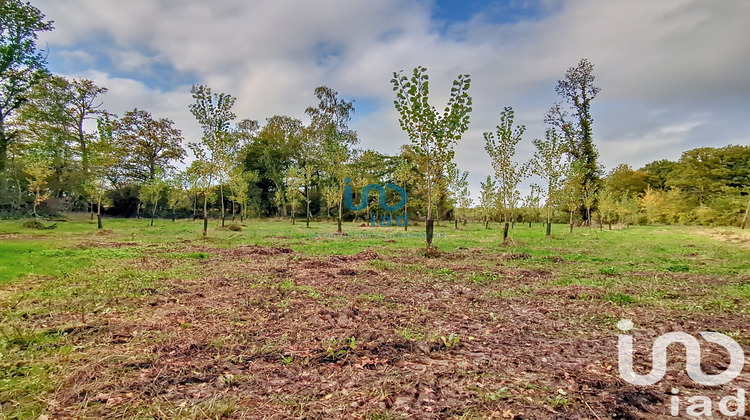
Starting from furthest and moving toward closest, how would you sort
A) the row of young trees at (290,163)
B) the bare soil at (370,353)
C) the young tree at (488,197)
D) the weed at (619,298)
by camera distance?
the young tree at (488,197), the row of young trees at (290,163), the weed at (619,298), the bare soil at (370,353)

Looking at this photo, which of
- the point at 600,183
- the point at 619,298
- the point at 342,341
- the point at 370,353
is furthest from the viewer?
the point at 600,183

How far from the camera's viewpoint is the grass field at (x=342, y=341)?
9.46 feet

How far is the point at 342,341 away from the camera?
4418 millimetres

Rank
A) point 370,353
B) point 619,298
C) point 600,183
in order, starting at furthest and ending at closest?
point 600,183 → point 619,298 → point 370,353

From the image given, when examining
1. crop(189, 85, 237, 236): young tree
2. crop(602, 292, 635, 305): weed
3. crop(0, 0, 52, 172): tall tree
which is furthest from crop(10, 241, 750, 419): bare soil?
crop(0, 0, 52, 172): tall tree

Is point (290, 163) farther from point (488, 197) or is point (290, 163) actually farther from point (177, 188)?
point (488, 197)

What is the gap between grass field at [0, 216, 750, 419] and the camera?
2.88 metres

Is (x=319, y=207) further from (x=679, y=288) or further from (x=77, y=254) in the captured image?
(x=679, y=288)

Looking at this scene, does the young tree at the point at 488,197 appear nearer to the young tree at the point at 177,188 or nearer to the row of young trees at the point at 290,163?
the row of young trees at the point at 290,163

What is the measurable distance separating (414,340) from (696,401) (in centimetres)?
286

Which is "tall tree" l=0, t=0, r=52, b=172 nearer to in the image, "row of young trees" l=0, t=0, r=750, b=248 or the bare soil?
"row of young trees" l=0, t=0, r=750, b=248

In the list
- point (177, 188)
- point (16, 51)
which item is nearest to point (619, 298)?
point (16, 51)

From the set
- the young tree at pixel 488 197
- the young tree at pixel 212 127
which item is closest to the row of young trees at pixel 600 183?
the young tree at pixel 488 197

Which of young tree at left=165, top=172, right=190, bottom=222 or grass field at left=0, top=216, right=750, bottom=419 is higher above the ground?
young tree at left=165, top=172, right=190, bottom=222
